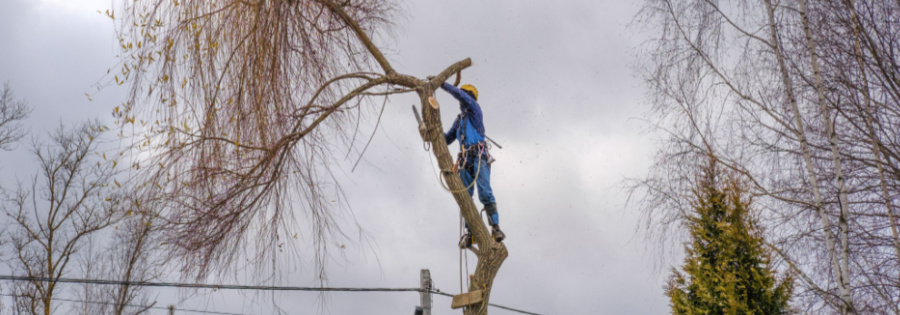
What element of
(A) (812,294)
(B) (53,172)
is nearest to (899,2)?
(A) (812,294)

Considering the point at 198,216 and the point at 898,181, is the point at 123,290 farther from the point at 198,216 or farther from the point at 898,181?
the point at 898,181

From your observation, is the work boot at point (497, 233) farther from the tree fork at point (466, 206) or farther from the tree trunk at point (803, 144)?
the tree trunk at point (803, 144)

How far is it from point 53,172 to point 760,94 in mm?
13094

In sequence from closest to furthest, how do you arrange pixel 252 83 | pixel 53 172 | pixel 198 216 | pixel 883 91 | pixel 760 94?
1. pixel 252 83
2. pixel 198 216
3. pixel 760 94
4. pixel 883 91
5. pixel 53 172

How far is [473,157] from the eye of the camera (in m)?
6.21

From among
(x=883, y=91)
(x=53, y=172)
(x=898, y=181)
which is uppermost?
(x=53, y=172)

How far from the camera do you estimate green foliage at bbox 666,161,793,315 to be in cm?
698

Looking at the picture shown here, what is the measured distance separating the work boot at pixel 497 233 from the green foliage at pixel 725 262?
2352 mm

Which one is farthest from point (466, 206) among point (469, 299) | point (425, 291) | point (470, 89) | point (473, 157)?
point (425, 291)

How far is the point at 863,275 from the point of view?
7469 millimetres

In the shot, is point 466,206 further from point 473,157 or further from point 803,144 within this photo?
point 803,144

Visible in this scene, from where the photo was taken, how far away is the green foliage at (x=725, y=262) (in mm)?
6984

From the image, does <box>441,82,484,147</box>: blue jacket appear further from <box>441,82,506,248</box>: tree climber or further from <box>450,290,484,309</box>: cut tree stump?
<box>450,290,484,309</box>: cut tree stump

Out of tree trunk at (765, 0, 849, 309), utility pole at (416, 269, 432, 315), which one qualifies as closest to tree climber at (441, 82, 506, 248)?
utility pole at (416, 269, 432, 315)
